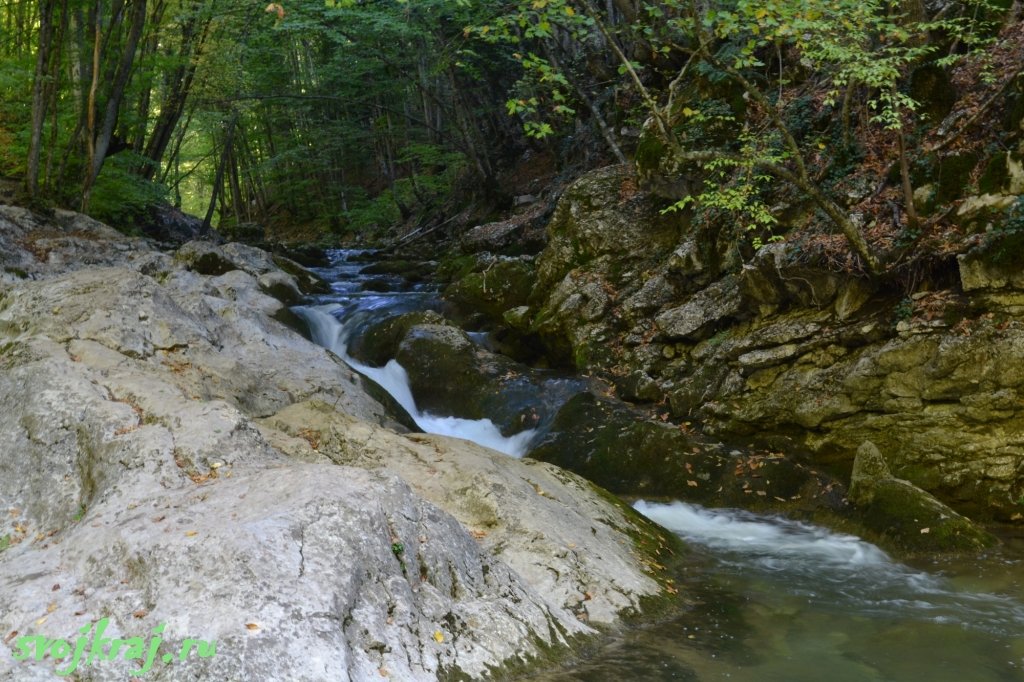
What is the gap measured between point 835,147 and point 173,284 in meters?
10.4

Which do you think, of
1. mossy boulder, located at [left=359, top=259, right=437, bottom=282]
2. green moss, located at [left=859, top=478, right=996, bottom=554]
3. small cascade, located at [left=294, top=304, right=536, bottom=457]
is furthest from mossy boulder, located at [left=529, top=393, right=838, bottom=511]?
mossy boulder, located at [left=359, top=259, right=437, bottom=282]

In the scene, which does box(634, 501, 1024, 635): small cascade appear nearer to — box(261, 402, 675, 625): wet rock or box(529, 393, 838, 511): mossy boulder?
box(529, 393, 838, 511): mossy boulder

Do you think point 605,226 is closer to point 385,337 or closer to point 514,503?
point 385,337

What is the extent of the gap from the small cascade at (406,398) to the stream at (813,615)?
2.57m

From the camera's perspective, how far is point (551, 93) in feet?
43.7

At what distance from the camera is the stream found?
4863 millimetres

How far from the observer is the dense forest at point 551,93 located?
27.4 feet

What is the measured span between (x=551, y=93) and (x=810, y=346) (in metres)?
6.88

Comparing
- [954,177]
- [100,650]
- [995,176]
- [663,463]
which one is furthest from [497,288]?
[100,650]

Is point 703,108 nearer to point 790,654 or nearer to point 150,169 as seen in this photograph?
point 790,654

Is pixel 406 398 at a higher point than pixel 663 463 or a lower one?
higher

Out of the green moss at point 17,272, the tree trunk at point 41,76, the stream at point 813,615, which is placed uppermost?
the tree trunk at point 41,76

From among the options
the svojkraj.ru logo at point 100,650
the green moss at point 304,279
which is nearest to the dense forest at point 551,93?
the green moss at point 304,279

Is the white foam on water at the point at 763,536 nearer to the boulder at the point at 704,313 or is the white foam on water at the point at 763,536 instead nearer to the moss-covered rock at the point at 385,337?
the boulder at the point at 704,313
